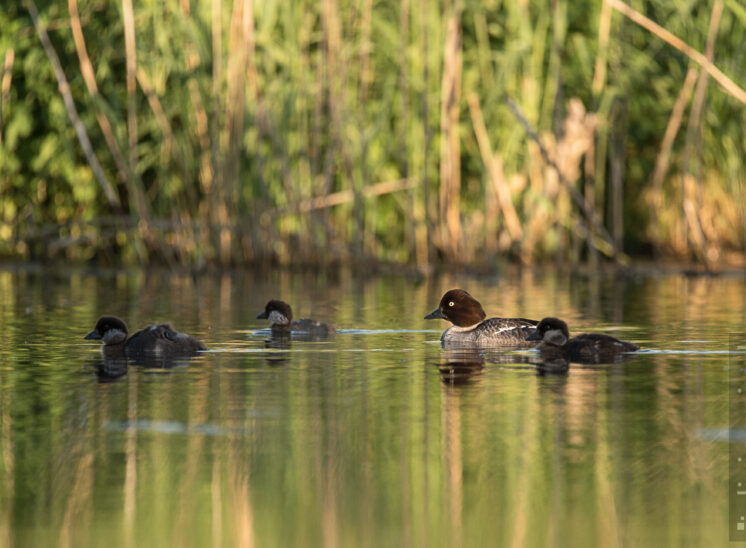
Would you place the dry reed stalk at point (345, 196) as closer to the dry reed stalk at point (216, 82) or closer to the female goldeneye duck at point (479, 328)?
the dry reed stalk at point (216, 82)

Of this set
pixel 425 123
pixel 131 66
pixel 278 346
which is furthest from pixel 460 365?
pixel 131 66

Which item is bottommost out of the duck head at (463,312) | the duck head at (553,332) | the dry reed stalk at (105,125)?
the duck head at (553,332)

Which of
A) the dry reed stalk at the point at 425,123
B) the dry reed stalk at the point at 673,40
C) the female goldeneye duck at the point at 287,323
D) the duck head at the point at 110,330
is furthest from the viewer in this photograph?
the dry reed stalk at the point at 425,123

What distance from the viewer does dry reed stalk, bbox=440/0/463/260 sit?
16594 mm

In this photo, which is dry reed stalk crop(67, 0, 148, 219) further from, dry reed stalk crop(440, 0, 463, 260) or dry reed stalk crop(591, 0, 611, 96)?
dry reed stalk crop(591, 0, 611, 96)

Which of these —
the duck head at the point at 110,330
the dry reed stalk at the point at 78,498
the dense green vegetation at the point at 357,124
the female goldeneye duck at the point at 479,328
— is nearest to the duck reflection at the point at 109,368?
the duck head at the point at 110,330

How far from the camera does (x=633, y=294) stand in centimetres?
1520

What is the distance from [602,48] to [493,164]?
179 centimetres

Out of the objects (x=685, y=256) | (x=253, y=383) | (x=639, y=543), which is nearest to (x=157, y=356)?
(x=253, y=383)

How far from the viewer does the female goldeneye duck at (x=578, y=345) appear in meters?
9.55

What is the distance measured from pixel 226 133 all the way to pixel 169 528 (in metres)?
11.9

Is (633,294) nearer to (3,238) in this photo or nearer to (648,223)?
(648,223)

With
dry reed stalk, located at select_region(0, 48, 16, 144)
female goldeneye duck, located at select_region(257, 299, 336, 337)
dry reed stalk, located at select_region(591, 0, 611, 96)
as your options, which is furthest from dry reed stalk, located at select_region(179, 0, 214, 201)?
female goldeneye duck, located at select_region(257, 299, 336, 337)

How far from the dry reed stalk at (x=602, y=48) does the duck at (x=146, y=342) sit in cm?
852
